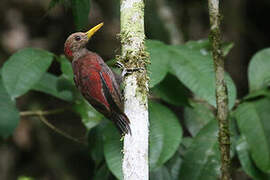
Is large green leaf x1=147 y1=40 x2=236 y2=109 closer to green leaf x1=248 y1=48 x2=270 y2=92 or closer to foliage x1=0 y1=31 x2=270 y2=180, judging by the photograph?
foliage x1=0 y1=31 x2=270 y2=180

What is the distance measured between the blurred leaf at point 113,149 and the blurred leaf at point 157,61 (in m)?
0.45

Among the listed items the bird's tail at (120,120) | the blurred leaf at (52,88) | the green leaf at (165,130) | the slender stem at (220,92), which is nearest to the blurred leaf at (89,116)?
the blurred leaf at (52,88)

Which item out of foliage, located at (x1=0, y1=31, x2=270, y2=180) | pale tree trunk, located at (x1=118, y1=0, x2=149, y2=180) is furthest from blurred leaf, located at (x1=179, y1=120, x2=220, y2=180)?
pale tree trunk, located at (x1=118, y1=0, x2=149, y2=180)

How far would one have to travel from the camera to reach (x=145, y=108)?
208 centimetres

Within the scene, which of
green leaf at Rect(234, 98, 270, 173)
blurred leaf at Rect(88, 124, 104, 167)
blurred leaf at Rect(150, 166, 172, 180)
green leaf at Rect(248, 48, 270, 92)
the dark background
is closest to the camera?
green leaf at Rect(234, 98, 270, 173)

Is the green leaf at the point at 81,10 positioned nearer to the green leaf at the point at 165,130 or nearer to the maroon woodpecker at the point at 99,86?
the maroon woodpecker at the point at 99,86

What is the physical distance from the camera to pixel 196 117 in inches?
131

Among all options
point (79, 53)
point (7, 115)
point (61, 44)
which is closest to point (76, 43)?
point (79, 53)

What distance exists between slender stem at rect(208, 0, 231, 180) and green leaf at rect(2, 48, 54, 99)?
4.11ft

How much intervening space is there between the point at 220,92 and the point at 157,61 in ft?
2.24

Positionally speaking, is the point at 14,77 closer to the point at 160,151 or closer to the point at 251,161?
the point at 160,151

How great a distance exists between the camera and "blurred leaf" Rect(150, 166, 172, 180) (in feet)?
9.71

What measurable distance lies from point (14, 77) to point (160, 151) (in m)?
1.07

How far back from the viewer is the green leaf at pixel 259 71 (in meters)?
3.24
